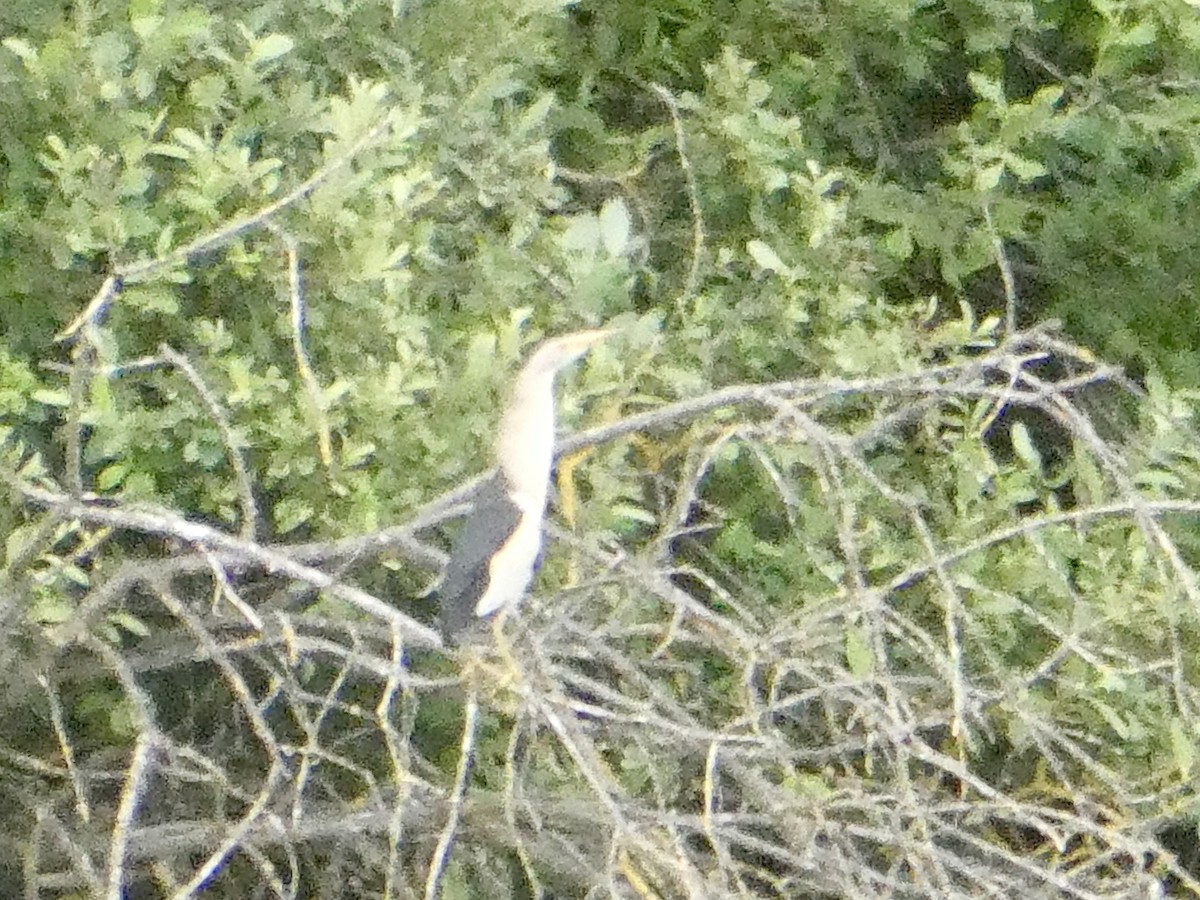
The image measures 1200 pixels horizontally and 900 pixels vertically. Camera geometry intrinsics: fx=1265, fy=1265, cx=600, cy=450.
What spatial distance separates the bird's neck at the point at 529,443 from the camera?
1.25 meters

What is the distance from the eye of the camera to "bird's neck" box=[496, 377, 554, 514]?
4.10 feet

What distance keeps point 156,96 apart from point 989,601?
1.23 meters

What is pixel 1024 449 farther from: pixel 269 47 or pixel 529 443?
pixel 269 47

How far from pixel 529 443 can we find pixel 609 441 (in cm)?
30

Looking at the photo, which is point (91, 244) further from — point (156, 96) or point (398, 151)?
point (398, 151)

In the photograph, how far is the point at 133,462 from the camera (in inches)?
55.6

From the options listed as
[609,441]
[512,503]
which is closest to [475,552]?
[512,503]

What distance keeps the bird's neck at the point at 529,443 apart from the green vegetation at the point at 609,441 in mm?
102

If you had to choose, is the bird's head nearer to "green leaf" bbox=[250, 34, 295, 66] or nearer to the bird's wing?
the bird's wing

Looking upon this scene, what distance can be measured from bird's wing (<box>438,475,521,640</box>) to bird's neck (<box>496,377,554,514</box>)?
2 centimetres

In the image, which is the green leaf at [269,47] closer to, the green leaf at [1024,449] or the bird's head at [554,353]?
the bird's head at [554,353]

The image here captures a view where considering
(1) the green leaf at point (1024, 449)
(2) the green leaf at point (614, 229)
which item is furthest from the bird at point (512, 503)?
(1) the green leaf at point (1024, 449)

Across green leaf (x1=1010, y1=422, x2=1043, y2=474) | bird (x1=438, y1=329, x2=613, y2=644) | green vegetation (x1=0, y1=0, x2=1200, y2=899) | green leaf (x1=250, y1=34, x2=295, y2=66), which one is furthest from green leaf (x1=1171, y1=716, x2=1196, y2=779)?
green leaf (x1=250, y1=34, x2=295, y2=66)

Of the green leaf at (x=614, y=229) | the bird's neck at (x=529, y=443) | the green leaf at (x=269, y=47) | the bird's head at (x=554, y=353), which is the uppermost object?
the green leaf at (x=269, y=47)
